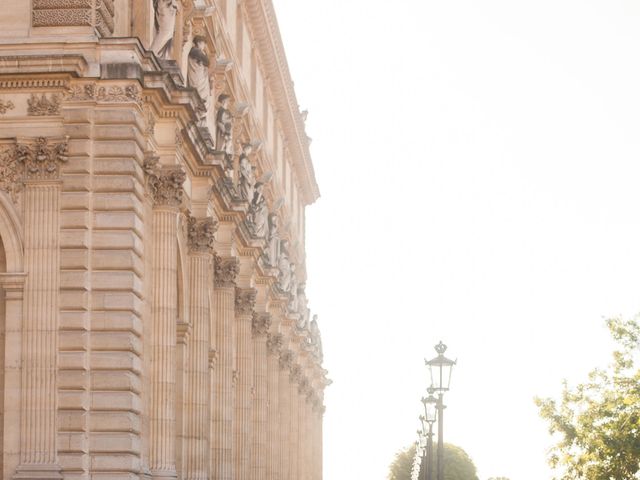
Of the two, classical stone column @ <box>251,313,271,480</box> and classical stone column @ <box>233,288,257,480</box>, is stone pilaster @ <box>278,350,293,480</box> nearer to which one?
classical stone column @ <box>251,313,271,480</box>

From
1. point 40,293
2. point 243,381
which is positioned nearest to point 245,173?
point 243,381

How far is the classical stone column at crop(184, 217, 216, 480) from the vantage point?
187 ft

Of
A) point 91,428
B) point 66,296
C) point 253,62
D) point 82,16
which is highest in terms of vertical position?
point 253,62

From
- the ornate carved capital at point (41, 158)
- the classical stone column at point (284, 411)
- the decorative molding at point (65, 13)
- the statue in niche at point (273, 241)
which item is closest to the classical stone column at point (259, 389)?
the statue in niche at point (273, 241)

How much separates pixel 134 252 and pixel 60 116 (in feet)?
12.0

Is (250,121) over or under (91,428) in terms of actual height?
over

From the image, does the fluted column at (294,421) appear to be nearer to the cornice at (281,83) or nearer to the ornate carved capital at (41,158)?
the cornice at (281,83)

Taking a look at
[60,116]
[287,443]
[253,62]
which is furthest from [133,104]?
[287,443]

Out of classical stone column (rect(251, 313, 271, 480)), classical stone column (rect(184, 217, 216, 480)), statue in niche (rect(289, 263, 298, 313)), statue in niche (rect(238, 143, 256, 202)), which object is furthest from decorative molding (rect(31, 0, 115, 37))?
statue in niche (rect(289, 263, 298, 313))

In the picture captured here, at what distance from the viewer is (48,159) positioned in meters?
46.6

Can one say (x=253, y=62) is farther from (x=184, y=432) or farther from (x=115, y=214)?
(x=115, y=214)

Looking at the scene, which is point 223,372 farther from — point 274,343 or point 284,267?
point 284,267

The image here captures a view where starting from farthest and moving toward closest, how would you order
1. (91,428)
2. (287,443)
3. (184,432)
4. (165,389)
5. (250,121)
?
(287,443) → (250,121) → (184,432) → (165,389) → (91,428)

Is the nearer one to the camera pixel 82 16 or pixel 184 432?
pixel 82 16
